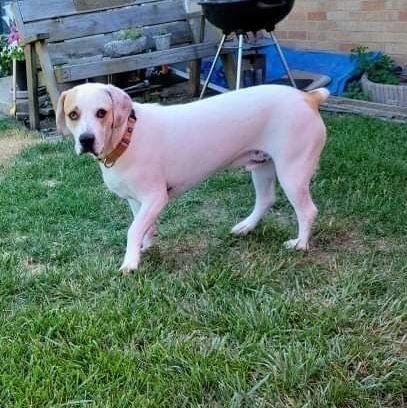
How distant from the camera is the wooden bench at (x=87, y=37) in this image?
18.6 ft

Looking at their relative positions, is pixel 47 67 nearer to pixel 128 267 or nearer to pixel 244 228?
pixel 244 228

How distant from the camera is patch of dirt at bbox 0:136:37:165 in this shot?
503 centimetres

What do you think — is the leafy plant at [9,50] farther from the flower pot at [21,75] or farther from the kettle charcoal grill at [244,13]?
the kettle charcoal grill at [244,13]

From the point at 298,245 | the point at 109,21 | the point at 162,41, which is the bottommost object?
the point at 298,245

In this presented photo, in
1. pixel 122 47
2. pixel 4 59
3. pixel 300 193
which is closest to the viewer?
pixel 300 193

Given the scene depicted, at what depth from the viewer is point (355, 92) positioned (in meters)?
6.12

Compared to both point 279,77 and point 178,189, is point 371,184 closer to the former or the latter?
point 178,189

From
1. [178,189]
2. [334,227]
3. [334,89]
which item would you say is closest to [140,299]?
[178,189]

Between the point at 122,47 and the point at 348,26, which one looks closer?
the point at 122,47

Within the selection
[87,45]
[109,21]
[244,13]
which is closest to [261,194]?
[244,13]

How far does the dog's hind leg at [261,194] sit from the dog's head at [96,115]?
0.81m

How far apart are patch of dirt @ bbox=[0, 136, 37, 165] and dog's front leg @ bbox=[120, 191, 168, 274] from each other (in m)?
2.41

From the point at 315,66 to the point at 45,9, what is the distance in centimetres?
277

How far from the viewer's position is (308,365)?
6.61 ft
